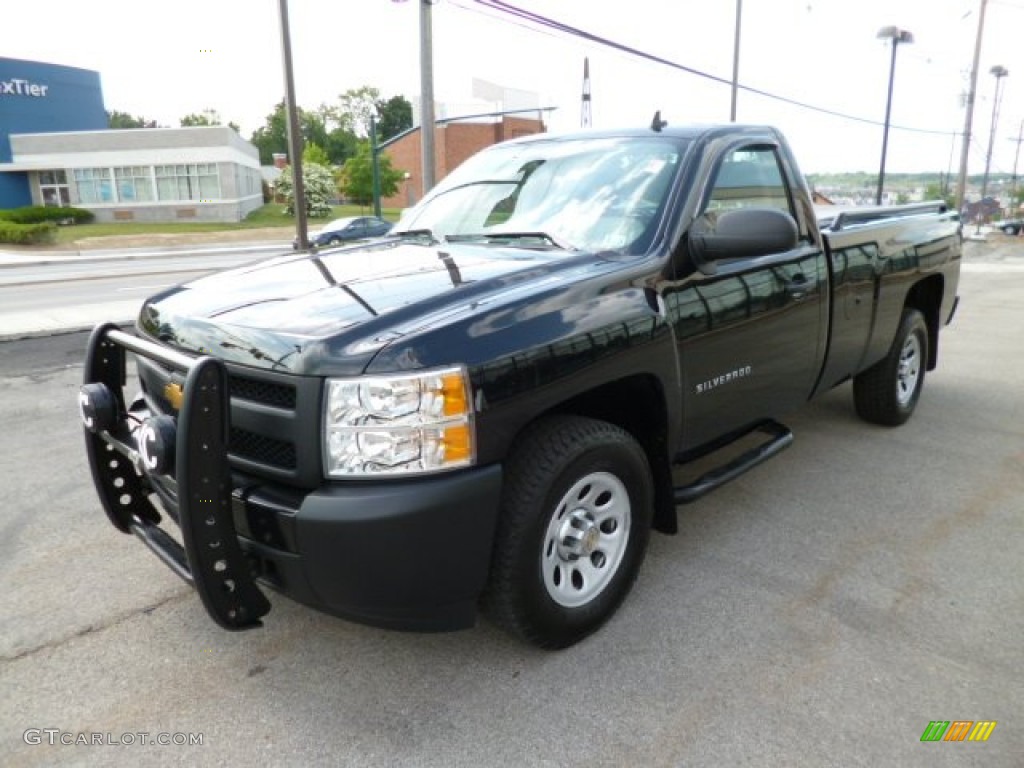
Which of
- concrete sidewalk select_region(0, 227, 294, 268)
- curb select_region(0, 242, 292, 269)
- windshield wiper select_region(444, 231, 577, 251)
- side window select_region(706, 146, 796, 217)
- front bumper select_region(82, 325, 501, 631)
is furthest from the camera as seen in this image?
concrete sidewalk select_region(0, 227, 294, 268)

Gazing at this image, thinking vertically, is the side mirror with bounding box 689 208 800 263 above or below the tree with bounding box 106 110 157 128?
below

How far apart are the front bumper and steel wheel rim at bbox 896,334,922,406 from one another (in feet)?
13.4

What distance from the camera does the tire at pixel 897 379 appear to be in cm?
527

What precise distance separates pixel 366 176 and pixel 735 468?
61270 mm

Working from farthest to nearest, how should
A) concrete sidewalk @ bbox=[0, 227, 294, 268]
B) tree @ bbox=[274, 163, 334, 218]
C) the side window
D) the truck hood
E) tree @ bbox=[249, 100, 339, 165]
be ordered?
tree @ bbox=[249, 100, 339, 165]
tree @ bbox=[274, 163, 334, 218]
concrete sidewalk @ bbox=[0, 227, 294, 268]
the side window
the truck hood

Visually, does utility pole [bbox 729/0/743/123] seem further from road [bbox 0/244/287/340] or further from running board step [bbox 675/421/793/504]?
running board step [bbox 675/421/793/504]

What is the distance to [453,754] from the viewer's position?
7.88 ft

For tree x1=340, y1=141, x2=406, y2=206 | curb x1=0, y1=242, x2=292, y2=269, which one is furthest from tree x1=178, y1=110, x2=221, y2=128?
curb x1=0, y1=242, x2=292, y2=269

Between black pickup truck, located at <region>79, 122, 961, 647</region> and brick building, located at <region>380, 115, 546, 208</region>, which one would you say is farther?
brick building, located at <region>380, 115, 546, 208</region>

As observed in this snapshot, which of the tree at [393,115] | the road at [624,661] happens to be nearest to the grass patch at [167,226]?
the road at [624,661]

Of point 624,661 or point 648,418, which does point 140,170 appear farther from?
point 624,661

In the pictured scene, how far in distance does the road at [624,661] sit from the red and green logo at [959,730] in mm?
27

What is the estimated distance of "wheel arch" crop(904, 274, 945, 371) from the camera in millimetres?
5629

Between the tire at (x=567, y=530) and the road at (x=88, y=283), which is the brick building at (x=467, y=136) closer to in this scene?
the road at (x=88, y=283)
